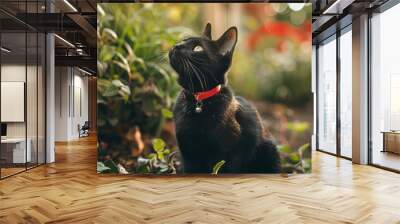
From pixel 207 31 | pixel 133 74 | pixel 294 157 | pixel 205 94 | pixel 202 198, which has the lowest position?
pixel 202 198

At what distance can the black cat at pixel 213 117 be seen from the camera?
589 cm

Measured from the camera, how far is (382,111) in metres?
7.16

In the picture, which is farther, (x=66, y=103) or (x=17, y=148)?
(x=66, y=103)

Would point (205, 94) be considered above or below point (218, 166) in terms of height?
above

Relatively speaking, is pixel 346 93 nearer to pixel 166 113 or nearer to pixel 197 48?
pixel 197 48

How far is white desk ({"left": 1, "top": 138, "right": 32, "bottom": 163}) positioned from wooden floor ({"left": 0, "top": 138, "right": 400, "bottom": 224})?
0.40 meters

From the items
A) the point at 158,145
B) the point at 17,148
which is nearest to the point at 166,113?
the point at 158,145

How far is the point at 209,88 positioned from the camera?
19.4 ft

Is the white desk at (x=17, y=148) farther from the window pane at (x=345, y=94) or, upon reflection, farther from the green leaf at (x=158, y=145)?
the window pane at (x=345, y=94)

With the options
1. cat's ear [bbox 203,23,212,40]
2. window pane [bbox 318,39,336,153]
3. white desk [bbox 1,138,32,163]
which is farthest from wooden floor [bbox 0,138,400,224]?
window pane [bbox 318,39,336,153]

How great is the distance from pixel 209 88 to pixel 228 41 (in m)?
0.81

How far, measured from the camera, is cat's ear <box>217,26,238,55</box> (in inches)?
236

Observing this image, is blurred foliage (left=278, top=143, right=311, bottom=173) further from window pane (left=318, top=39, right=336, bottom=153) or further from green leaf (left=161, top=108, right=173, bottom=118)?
window pane (left=318, top=39, right=336, bottom=153)

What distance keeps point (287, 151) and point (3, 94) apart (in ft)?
14.8
